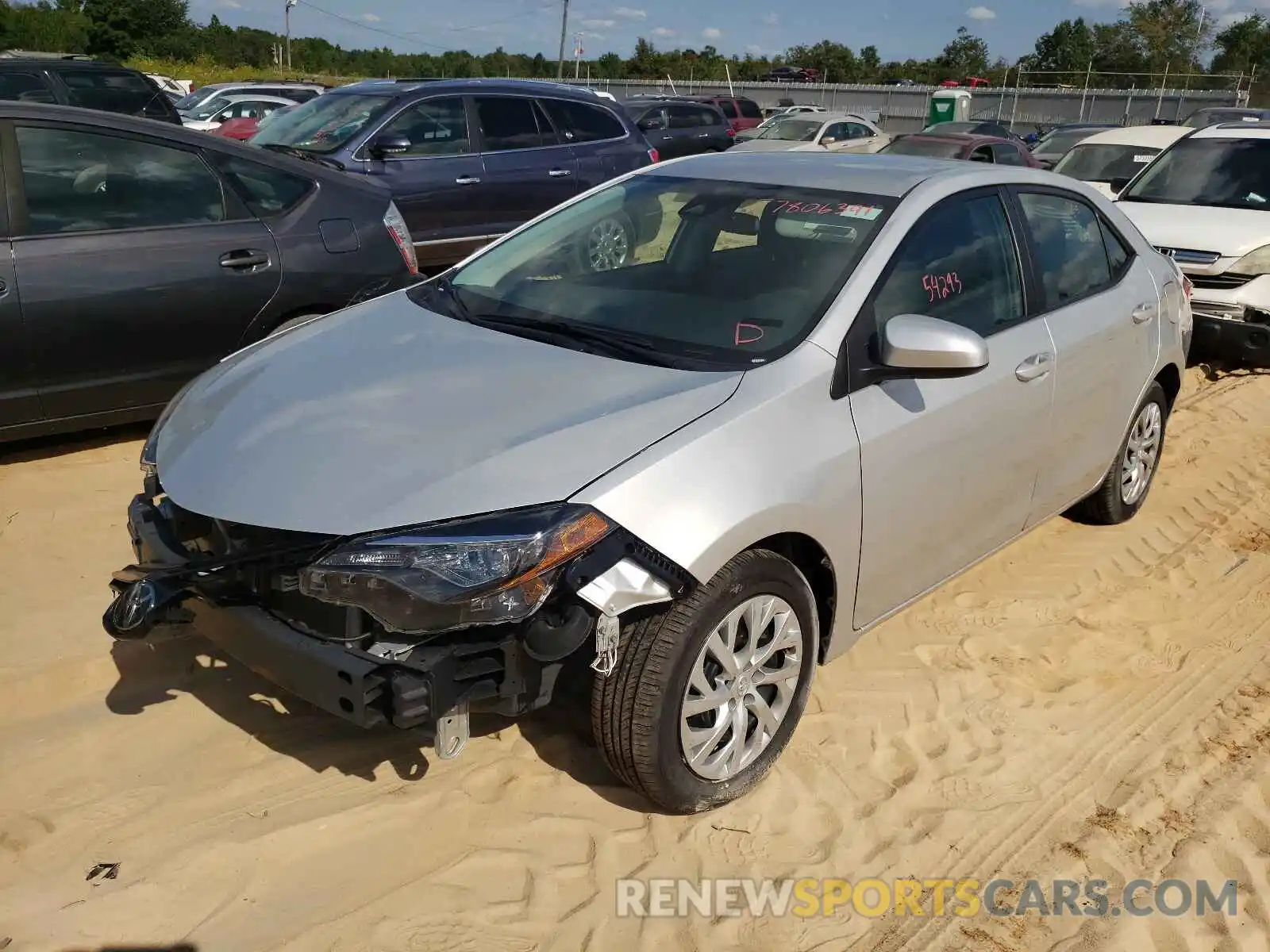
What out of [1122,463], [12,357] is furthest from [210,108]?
[1122,463]

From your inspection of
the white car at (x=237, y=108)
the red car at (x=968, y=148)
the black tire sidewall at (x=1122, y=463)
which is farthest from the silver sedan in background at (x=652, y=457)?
the white car at (x=237, y=108)

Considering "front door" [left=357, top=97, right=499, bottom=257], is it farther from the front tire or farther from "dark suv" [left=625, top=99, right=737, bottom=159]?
"dark suv" [left=625, top=99, right=737, bottom=159]

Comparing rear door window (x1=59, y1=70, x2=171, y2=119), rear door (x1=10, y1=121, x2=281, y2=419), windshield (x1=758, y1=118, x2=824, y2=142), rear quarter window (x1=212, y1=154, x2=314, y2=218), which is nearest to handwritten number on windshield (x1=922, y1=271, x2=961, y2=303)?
rear door (x1=10, y1=121, x2=281, y2=419)

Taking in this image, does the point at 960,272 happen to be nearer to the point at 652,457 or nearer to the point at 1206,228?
the point at 652,457

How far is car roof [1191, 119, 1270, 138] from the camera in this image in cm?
899

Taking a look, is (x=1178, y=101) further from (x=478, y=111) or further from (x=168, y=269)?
(x=168, y=269)

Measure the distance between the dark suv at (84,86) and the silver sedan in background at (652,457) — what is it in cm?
951

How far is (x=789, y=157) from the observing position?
422 centimetres

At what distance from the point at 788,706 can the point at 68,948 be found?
1945 mm

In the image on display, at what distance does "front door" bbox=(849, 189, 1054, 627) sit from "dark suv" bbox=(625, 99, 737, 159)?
591 inches

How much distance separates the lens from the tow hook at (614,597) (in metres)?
2.59

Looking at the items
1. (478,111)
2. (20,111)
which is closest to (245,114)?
(478,111)

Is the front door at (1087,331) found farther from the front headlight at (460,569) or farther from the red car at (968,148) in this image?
the red car at (968,148)

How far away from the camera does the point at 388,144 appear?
8.55 metres
